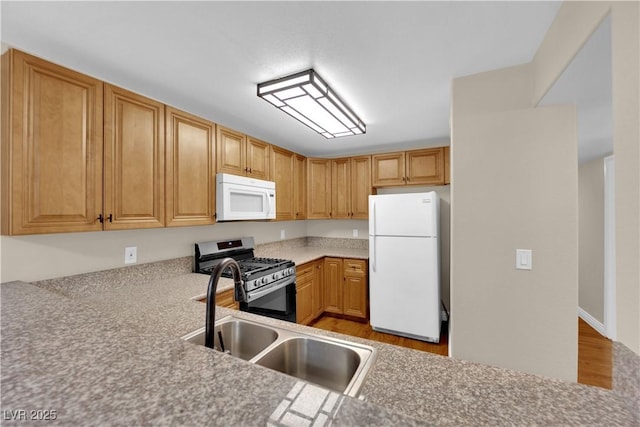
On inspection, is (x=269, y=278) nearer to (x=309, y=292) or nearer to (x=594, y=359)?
(x=309, y=292)

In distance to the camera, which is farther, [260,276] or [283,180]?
[283,180]

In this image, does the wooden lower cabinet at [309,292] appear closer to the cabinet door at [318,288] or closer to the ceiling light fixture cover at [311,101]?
the cabinet door at [318,288]

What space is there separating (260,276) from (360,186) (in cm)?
198

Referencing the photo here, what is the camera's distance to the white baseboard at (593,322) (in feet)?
10.0

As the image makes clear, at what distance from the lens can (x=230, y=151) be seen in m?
2.53

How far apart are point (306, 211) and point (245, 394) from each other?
326 cm

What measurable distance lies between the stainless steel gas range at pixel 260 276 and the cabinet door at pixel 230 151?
755 millimetres

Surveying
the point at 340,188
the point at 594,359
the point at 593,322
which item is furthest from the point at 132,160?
the point at 593,322

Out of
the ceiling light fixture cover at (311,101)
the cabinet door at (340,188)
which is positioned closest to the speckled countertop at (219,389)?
the ceiling light fixture cover at (311,101)

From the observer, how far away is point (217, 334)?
1195 mm

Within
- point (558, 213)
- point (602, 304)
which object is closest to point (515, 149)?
point (558, 213)

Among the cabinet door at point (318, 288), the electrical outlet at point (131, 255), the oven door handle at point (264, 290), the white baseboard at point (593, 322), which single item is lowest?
the white baseboard at point (593, 322)

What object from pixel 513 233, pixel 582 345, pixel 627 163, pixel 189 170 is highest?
pixel 189 170

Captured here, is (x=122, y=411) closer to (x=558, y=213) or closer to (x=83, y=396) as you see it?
(x=83, y=396)
